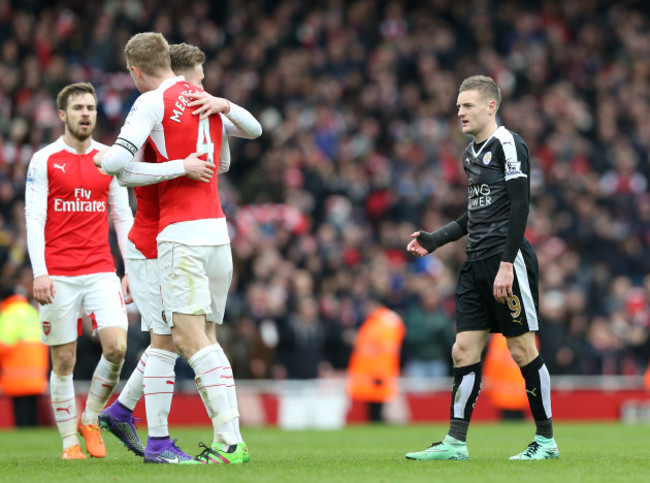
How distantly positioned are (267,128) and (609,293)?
6.65 metres

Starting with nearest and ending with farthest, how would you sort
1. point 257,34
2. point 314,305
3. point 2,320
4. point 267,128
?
point 2,320 < point 314,305 < point 267,128 < point 257,34

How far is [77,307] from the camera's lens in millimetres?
8266

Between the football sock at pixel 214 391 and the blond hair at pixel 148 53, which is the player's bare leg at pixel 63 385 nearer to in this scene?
the football sock at pixel 214 391

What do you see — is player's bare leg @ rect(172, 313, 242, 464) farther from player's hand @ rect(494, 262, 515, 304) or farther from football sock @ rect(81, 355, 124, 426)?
player's hand @ rect(494, 262, 515, 304)

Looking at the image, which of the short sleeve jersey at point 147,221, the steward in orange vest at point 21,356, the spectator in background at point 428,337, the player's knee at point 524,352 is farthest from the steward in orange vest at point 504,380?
the short sleeve jersey at point 147,221

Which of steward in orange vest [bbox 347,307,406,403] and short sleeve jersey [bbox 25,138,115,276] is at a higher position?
short sleeve jersey [bbox 25,138,115,276]

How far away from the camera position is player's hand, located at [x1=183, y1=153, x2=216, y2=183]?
6.77 meters

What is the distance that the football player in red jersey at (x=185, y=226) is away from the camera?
22.3 feet

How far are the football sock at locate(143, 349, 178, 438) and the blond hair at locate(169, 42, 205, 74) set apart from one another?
184 centimetres

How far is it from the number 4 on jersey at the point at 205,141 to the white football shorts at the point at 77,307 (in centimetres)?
173

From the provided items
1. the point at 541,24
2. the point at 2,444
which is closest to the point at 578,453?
the point at 2,444

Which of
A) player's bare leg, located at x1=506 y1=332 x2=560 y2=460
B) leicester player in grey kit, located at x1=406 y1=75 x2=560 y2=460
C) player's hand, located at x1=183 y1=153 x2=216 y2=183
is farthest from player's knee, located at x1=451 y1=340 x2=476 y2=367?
player's hand, located at x1=183 y1=153 x2=216 y2=183

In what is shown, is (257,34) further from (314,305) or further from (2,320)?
(2,320)

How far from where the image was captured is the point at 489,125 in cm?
739
